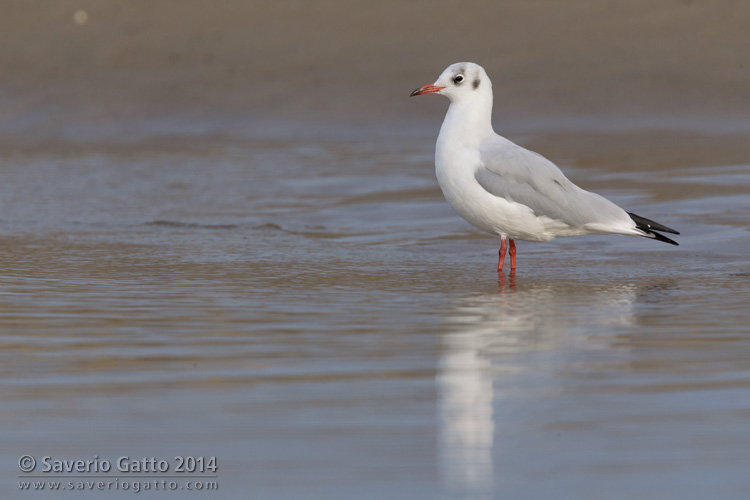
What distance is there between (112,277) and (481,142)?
7.27ft

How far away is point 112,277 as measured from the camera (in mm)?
7094

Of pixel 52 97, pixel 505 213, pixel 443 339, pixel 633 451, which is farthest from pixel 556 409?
pixel 52 97

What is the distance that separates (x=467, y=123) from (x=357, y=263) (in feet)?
3.40

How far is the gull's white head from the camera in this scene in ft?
25.9

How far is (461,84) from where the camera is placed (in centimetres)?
793

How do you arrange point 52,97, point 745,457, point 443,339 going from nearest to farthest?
point 745,457
point 443,339
point 52,97

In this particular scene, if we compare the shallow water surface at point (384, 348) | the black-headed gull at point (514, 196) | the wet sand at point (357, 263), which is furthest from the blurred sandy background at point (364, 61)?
the black-headed gull at point (514, 196)

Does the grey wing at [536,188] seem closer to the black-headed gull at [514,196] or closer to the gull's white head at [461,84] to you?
the black-headed gull at [514,196]

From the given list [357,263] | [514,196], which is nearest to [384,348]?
[514,196]

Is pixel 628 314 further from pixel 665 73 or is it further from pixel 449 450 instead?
pixel 665 73

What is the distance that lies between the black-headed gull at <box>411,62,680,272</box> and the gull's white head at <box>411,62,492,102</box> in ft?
0.94

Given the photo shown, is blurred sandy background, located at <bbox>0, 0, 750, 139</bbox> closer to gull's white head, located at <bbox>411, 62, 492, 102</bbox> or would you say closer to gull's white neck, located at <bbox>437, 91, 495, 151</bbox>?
gull's white head, located at <bbox>411, 62, 492, 102</bbox>

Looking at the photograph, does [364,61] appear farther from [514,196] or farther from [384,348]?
[384,348]

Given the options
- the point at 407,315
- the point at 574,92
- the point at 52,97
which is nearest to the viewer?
the point at 407,315
